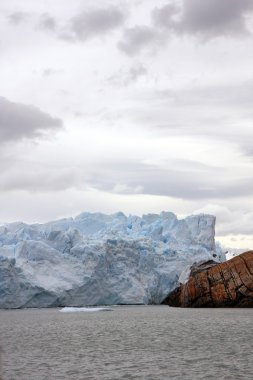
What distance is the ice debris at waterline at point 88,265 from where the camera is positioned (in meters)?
55.0

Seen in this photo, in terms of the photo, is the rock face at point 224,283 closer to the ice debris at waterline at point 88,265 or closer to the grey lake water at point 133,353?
the ice debris at waterline at point 88,265

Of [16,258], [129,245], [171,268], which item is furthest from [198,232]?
[16,258]

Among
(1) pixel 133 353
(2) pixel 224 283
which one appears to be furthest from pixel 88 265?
(1) pixel 133 353

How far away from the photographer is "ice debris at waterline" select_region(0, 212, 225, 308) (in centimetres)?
5497

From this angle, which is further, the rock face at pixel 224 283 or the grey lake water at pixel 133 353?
the rock face at pixel 224 283

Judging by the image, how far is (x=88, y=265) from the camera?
5697 centimetres

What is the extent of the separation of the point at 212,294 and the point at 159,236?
23.3 m

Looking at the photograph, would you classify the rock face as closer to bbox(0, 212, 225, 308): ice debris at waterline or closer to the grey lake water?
bbox(0, 212, 225, 308): ice debris at waterline

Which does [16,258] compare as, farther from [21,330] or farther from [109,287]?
[21,330]

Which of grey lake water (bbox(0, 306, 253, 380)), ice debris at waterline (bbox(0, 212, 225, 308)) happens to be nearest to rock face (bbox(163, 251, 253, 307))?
ice debris at waterline (bbox(0, 212, 225, 308))

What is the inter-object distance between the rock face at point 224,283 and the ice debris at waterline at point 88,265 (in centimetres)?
1207

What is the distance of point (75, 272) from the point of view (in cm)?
A: 5688

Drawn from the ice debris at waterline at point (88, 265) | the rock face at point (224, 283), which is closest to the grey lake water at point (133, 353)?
the rock face at point (224, 283)

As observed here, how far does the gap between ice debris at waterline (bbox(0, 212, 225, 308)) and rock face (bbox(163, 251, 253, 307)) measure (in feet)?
39.6
